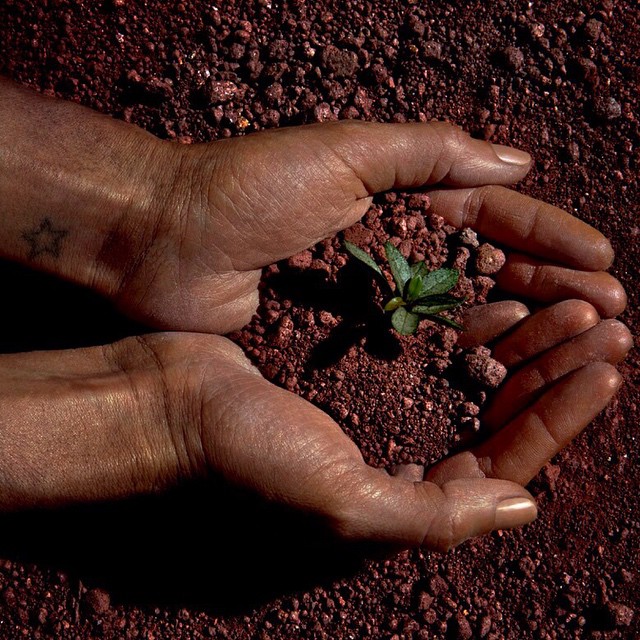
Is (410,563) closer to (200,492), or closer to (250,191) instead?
(200,492)

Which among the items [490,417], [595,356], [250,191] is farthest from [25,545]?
[595,356]

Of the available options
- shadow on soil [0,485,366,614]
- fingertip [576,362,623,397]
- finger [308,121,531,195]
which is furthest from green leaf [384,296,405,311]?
shadow on soil [0,485,366,614]

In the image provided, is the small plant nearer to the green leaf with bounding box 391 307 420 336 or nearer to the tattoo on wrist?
the green leaf with bounding box 391 307 420 336

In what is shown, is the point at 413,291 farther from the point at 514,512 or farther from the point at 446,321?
the point at 514,512

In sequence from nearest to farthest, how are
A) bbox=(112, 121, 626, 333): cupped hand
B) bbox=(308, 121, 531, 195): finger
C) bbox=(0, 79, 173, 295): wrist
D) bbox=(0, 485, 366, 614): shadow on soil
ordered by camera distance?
bbox=(0, 79, 173, 295): wrist → bbox=(112, 121, 626, 333): cupped hand → bbox=(308, 121, 531, 195): finger → bbox=(0, 485, 366, 614): shadow on soil

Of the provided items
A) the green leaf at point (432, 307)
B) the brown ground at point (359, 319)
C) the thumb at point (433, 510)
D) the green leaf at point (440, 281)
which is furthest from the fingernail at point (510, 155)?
the thumb at point (433, 510)

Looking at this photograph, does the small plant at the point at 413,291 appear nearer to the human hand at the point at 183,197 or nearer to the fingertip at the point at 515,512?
the human hand at the point at 183,197
